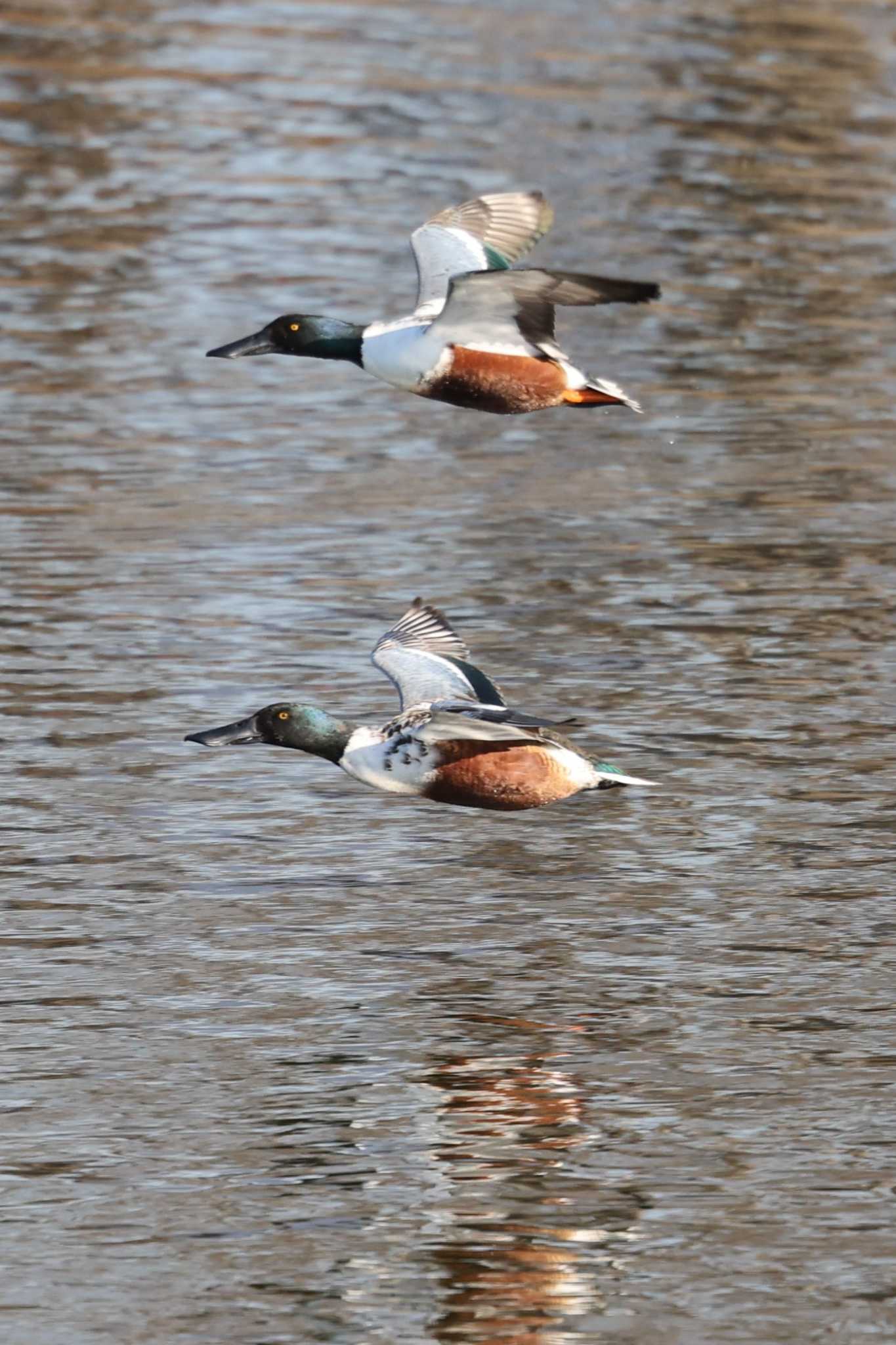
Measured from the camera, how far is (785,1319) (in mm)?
5711

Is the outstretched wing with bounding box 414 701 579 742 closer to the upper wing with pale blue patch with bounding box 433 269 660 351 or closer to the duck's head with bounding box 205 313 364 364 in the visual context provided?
the upper wing with pale blue patch with bounding box 433 269 660 351

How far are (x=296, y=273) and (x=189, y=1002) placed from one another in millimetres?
10693

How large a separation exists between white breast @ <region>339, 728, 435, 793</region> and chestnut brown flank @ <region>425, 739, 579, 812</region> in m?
0.04

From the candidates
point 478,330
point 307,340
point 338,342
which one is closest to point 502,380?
point 478,330

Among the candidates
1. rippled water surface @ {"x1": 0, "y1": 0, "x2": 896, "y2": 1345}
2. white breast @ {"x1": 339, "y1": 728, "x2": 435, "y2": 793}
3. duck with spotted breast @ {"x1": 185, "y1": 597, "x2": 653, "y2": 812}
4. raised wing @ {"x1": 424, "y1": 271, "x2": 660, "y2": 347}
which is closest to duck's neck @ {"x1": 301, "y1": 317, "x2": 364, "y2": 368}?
raised wing @ {"x1": 424, "y1": 271, "x2": 660, "y2": 347}

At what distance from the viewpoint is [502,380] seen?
366 inches

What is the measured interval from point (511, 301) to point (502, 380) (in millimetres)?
410

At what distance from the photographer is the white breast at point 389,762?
26.3 ft

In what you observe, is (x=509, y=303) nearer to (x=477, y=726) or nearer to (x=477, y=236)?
(x=477, y=236)

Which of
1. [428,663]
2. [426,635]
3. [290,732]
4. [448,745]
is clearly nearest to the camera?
[448,745]

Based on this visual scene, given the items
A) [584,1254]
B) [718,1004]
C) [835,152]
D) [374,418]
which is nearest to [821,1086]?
[718,1004]

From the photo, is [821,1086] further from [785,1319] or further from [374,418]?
[374,418]

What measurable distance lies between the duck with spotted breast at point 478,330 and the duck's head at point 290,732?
1.42 metres

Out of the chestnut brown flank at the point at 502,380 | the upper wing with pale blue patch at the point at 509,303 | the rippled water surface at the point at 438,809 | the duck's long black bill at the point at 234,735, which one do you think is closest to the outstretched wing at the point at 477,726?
the rippled water surface at the point at 438,809
